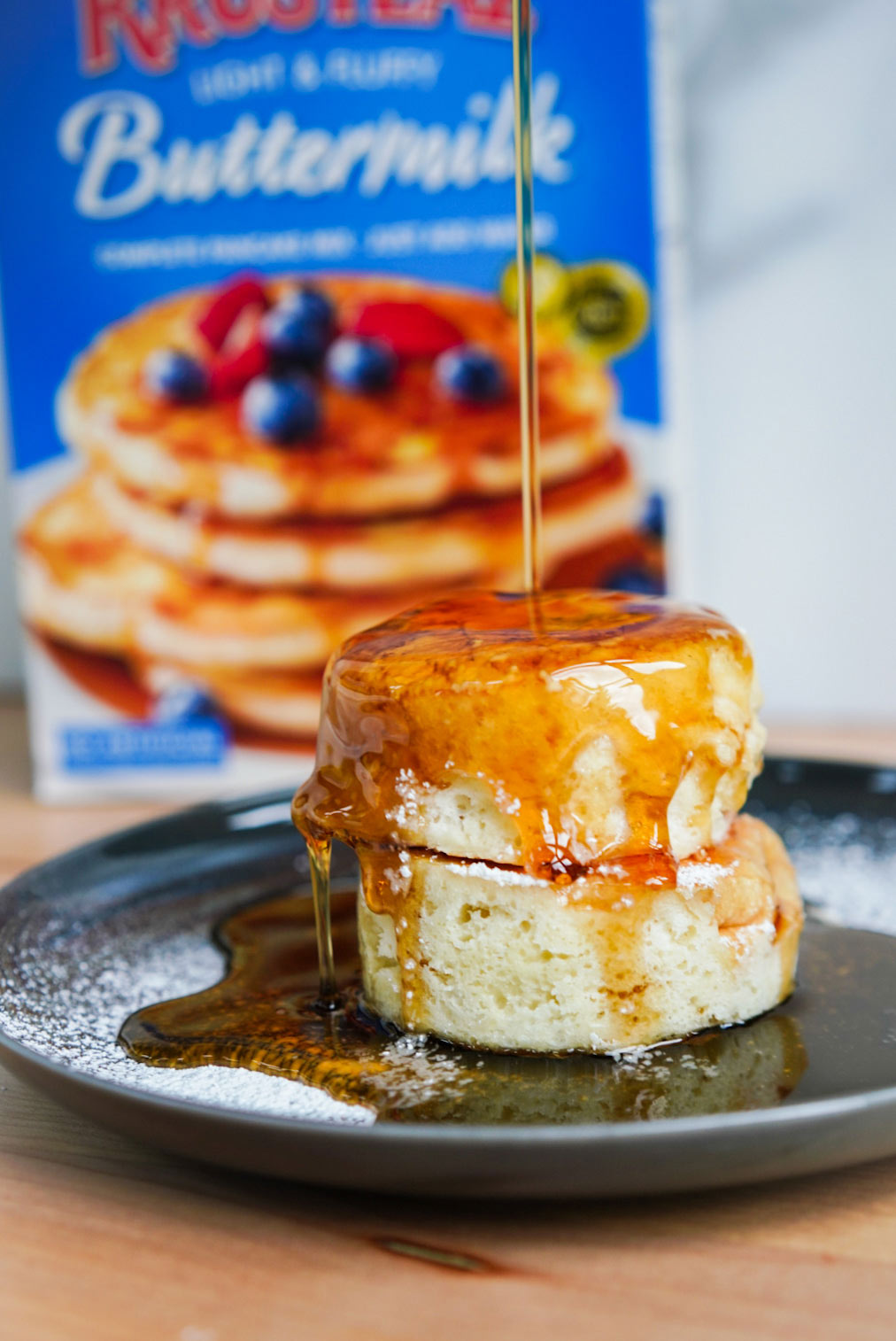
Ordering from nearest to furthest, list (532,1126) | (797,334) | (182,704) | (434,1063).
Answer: (532,1126), (434,1063), (182,704), (797,334)

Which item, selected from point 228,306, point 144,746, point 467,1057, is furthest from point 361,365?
point 467,1057

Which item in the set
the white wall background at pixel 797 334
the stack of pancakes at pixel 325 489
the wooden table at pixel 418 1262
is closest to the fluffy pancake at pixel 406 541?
the stack of pancakes at pixel 325 489

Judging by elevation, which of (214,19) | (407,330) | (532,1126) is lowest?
(532,1126)

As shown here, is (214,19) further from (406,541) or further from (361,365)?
(406,541)

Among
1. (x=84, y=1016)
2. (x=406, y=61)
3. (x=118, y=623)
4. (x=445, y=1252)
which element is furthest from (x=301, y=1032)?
(x=406, y=61)

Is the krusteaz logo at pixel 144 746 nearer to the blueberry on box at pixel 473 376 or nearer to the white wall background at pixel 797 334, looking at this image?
the blueberry on box at pixel 473 376

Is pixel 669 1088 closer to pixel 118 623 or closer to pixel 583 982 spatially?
pixel 583 982
